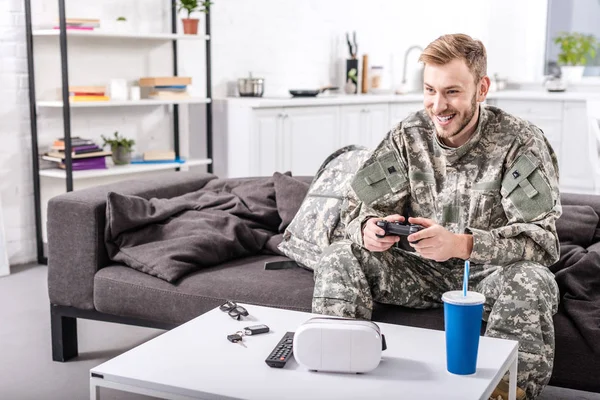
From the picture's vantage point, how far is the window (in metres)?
7.02

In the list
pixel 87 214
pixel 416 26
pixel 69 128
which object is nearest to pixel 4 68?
pixel 69 128

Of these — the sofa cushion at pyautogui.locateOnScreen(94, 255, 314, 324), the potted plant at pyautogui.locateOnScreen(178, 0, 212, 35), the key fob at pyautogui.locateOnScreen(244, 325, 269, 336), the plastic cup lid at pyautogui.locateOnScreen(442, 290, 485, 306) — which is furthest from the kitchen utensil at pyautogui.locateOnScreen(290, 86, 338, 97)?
the plastic cup lid at pyautogui.locateOnScreen(442, 290, 485, 306)

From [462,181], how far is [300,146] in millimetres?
2920

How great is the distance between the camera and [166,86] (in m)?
4.63

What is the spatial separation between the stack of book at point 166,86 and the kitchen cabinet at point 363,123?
125 centimetres

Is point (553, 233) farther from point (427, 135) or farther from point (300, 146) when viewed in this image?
point (300, 146)

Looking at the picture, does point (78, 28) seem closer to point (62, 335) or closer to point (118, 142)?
point (118, 142)

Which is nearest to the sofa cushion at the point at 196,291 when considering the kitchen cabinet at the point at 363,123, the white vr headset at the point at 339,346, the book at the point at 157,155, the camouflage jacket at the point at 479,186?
the camouflage jacket at the point at 479,186

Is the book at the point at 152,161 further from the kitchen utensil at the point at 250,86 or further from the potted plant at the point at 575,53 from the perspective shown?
the potted plant at the point at 575,53

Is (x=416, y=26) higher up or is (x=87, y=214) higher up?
(x=416, y=26)

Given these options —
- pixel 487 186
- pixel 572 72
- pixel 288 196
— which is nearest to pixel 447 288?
pixel 487 186

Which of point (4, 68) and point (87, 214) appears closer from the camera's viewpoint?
point (87, 214)

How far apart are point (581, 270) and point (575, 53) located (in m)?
5.02

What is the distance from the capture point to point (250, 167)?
481cm
